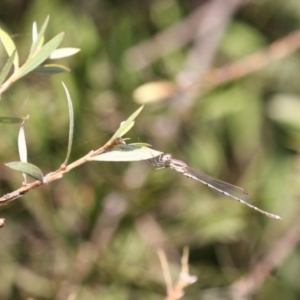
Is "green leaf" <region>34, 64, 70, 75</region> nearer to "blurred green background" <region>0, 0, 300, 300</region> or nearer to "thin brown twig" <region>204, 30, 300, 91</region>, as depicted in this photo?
"blurred green background" <region>0, 0, 300, 300</region>

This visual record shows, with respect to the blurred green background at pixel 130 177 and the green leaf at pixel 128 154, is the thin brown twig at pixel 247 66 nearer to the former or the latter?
the blurred green background at pixel 130 177

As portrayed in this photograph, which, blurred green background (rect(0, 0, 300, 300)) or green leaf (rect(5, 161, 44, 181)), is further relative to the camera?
blurred green background (rect(0, 0, 300, 300))

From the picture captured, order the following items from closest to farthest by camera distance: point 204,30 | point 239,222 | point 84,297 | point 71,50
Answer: point 71,50, point 84,297, point 239,222, point 204,30

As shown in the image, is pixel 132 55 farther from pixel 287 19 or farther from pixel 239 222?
pixel 287 19

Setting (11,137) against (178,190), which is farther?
(178,190)

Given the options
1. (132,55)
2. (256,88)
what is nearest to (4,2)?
(132,55)

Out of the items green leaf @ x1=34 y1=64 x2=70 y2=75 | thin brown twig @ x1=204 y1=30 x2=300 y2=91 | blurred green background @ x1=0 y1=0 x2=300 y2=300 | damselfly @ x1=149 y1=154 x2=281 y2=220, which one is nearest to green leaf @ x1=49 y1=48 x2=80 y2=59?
green leaf @ x1=34 y1=64 x2=70 y2=75
